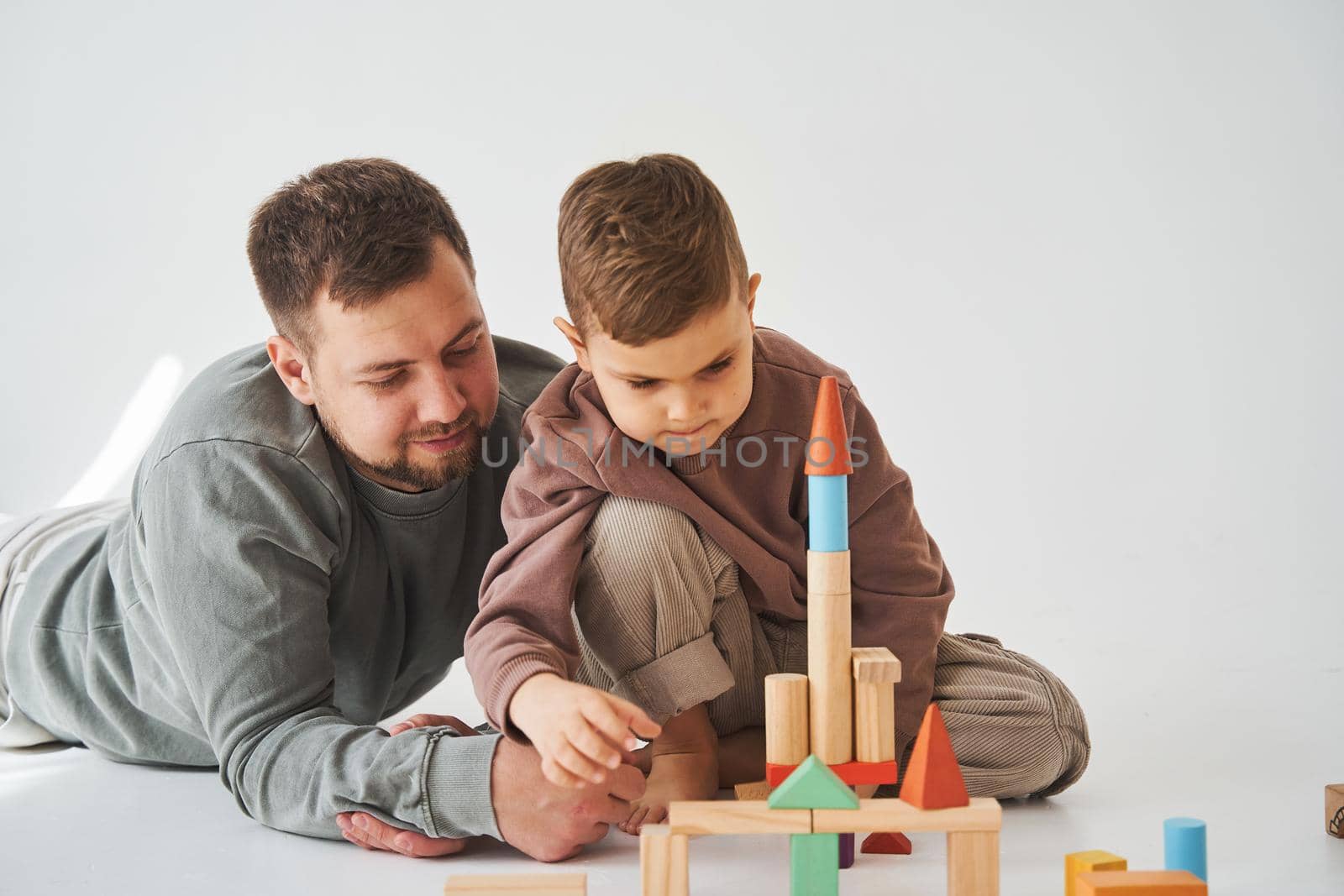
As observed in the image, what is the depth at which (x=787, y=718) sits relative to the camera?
1088 millimetres

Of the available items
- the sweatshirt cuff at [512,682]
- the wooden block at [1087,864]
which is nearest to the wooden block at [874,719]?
the wooden block at [1087,864]

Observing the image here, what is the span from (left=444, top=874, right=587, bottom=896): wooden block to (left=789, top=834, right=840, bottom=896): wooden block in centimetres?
16

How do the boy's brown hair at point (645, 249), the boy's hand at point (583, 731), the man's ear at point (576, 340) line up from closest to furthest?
the boy's hand at point (583, 731), the boy's brown hair at point (645, 249), the man's ear at point (576, 340)

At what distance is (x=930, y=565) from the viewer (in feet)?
4.64

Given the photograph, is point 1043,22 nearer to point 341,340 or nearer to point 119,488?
point 341,340

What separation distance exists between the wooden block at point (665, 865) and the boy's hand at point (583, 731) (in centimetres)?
9

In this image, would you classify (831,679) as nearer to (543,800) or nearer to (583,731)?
(583,731)

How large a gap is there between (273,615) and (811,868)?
24.9 inches

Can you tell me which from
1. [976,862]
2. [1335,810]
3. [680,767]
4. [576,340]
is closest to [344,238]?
[576,340]

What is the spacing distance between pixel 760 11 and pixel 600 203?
176 centimetres

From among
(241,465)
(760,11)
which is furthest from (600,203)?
(760,11)

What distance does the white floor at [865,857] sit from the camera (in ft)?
4.00

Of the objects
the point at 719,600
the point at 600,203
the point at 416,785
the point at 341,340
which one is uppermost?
the point at 600,203

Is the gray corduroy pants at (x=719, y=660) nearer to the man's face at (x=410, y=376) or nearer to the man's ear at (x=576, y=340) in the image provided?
the man's ear at (x=576, y=340)
